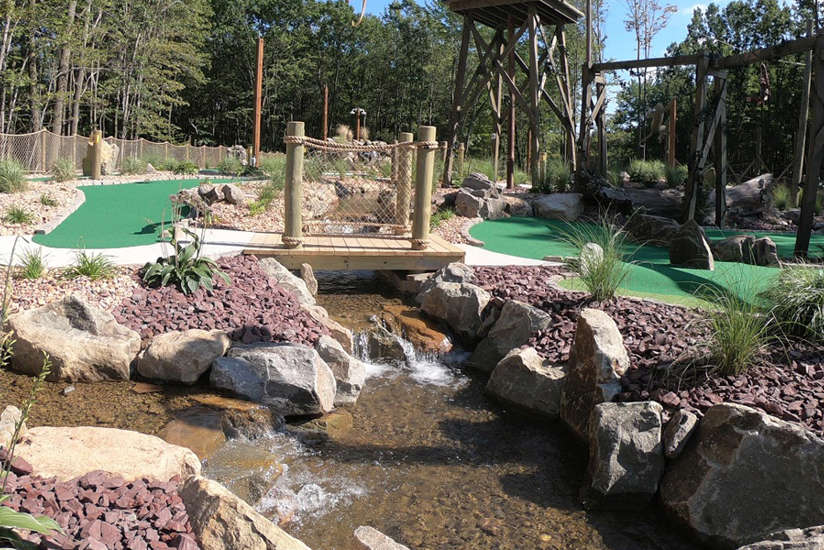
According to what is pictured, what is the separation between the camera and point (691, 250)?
7621 millimetres

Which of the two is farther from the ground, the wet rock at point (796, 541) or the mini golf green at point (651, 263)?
the mini golf green at point (651, 263)

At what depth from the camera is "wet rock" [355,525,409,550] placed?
2809 millimetres

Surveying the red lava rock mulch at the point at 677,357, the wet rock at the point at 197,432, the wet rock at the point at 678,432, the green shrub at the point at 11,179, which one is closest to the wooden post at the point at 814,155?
the red lava rock mulch at the point at 677,357

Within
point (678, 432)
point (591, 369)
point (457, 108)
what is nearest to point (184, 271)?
point (591, 369)

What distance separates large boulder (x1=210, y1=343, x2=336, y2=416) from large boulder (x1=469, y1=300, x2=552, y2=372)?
1643mm

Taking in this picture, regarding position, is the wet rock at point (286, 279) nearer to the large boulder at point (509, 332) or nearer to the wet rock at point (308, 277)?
the wet rock at point (308, 277)

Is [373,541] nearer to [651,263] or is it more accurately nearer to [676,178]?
[651,263]

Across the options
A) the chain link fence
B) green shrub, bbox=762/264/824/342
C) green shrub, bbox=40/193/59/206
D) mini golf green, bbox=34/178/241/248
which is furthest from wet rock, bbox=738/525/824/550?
the chain link fence

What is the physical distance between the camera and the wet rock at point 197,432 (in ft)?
13.1

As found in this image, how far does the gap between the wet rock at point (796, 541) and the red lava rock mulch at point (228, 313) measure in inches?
150

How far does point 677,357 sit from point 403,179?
15.6 ft

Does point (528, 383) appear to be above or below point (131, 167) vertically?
below

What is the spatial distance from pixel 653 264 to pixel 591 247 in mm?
1839

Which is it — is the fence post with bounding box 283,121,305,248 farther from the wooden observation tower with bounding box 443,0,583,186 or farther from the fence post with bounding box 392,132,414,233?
the wooden observation tower with bounding box 443,0,583,186
